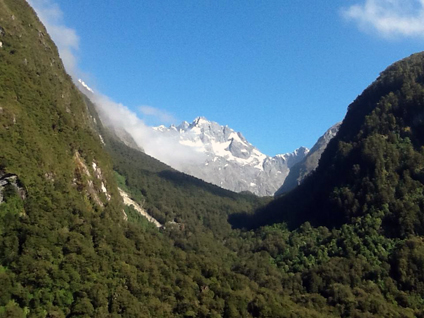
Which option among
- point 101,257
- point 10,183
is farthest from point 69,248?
point 10,183

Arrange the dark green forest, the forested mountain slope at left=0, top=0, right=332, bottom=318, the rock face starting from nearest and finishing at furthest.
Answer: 1. the forested mountain slope at left=0, top=0, right=332, bottom=318
2. the dark green forest
3. the rock face

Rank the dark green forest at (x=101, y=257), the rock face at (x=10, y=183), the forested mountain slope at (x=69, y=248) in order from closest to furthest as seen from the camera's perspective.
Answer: the forested mountain slope at (x=69, y=248) < the dark green forest at (x=101, y=257) < the rock face at (x=10, y=183)

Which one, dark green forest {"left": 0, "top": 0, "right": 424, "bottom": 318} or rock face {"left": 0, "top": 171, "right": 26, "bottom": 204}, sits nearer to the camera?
dark green forest {"left": 0, "top": 0, "right": 424, "bottom": 318}

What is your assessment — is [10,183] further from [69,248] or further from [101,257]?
[101,257]

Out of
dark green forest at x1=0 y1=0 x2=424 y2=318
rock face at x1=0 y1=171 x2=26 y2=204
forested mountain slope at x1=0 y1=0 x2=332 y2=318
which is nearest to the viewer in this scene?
forested mountain slope at x1=0 y1=0 x2=332 y2=318

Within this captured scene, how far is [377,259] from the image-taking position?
17512 centimetres

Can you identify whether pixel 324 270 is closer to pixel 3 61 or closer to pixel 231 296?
pixel 231 296

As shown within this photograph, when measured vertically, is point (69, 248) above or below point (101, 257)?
above

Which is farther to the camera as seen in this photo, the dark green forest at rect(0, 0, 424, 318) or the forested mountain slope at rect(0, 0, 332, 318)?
the dark green forest at rect(0, 0, 424, 318)

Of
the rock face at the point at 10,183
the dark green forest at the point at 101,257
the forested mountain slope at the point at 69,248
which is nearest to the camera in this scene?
the forested mountain slope at the point at 69,248

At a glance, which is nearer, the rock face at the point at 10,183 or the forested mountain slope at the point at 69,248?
the forested mountain slope at the point at 69,248

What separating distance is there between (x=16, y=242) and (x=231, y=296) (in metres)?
69.8

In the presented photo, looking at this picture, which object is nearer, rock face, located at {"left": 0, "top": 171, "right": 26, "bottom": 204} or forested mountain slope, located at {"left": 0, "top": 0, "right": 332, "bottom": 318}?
forested mountain slope, located at {"left": 0, "top": 0, "right": 332, "bottom": 318}

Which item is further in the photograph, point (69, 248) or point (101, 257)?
point (101, 257)
